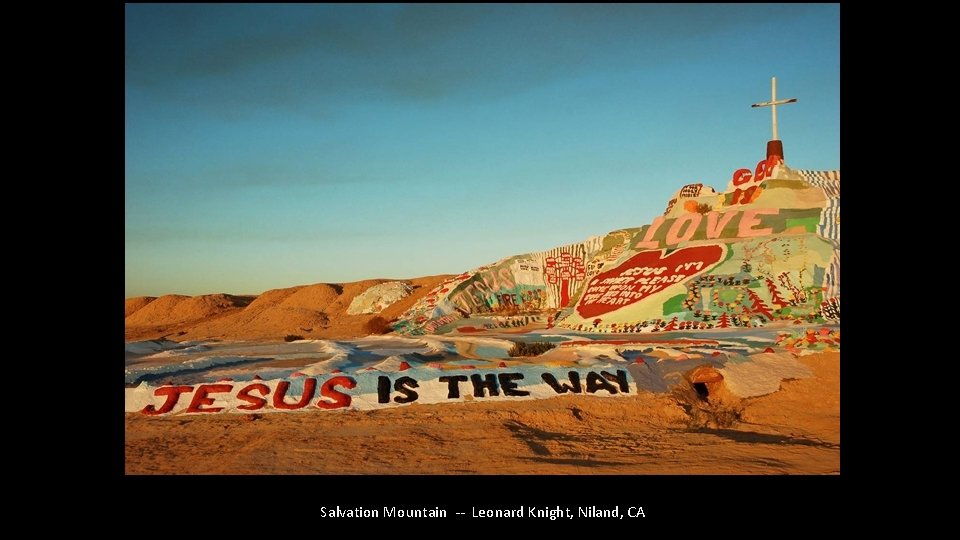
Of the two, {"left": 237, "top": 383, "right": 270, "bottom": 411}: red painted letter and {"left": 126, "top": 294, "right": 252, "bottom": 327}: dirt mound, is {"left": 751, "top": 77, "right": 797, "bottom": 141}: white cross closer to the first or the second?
{"left": 237, "top": 383, "right": 270, "bottom": 411}: red painted letter

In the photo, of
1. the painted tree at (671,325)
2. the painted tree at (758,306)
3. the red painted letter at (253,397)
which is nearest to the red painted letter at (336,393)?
the red painted letter at (253,397)

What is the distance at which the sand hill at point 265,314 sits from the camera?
79.9ft

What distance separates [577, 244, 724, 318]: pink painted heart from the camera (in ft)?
58.4

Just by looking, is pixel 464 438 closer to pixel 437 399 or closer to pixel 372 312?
pixel 437 399

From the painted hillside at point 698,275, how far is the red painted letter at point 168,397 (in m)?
10.8

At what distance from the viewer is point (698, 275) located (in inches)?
690

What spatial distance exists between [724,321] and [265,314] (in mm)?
20415

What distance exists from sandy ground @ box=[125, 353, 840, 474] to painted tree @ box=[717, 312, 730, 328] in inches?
227

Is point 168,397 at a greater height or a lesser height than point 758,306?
lesser

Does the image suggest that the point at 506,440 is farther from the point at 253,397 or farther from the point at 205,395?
the point at 205,395

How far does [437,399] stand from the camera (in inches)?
369

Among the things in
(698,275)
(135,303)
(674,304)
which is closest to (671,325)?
(674,304)

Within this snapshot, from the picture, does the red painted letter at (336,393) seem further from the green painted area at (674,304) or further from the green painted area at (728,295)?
the green painted area at (728,295)

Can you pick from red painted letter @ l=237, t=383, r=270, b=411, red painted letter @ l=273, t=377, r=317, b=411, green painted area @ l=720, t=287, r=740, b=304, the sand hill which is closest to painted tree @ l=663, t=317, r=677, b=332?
green painted area @ l=720, t=287, r=740, b=304
